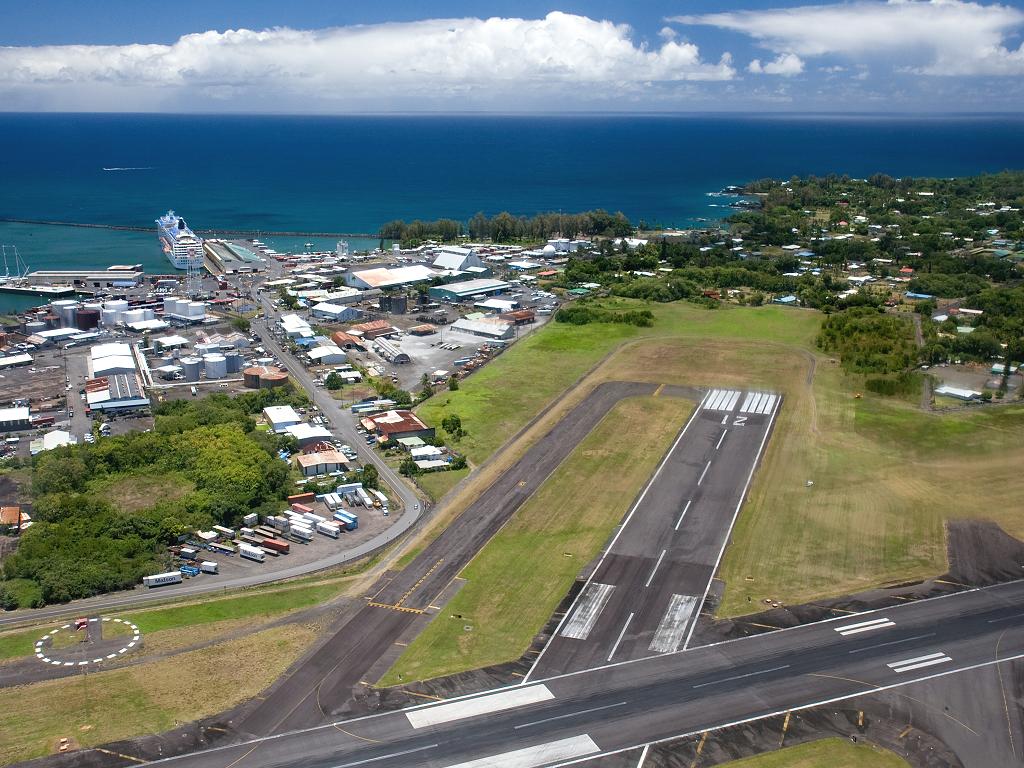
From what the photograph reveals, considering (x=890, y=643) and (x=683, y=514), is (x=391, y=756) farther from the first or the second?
(x=683, y=514)

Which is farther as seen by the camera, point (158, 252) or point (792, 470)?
point (158, 252)

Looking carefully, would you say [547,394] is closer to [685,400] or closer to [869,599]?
[685,400]

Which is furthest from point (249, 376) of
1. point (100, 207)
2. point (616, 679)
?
point (100, 207)

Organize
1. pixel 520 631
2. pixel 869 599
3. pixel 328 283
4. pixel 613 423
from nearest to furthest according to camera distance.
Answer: pixel 520 631
pixel 869 599
pixel 613 423
pixel 328 283

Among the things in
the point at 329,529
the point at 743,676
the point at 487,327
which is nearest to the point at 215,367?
the point at 487,327

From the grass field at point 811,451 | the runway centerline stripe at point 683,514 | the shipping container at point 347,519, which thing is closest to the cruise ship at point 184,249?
the grass field at point 811,451

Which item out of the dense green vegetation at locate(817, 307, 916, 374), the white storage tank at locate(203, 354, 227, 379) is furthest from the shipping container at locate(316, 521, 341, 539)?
the dense green vegetation at locate(817, 307, 916, 374)

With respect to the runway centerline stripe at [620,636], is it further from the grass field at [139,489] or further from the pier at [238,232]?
the pier at [238,232]
